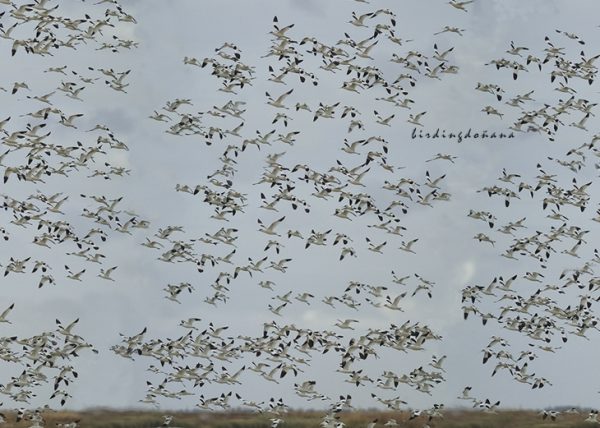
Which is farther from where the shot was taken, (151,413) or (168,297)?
(168,297)

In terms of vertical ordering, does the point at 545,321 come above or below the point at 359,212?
below

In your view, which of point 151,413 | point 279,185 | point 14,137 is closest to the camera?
point 151,413

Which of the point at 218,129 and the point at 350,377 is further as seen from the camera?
the point at 218,129

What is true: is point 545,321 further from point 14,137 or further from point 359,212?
point 14,137

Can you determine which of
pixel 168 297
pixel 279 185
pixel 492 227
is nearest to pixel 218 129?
pixel 279 185

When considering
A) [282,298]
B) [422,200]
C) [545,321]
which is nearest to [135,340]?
[282,298]

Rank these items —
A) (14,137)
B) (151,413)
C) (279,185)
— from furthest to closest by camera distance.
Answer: (279,185), (14,137), (151,413)

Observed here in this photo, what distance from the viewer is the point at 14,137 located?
65.9 meters

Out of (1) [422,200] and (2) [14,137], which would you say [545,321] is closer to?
(1) [422,200]

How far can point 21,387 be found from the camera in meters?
61.9

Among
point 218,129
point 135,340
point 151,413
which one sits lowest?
point 151,413

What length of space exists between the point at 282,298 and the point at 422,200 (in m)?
10.1

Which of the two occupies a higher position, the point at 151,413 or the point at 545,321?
the point at 545,321

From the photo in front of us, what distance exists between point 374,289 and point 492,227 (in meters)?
8.35
